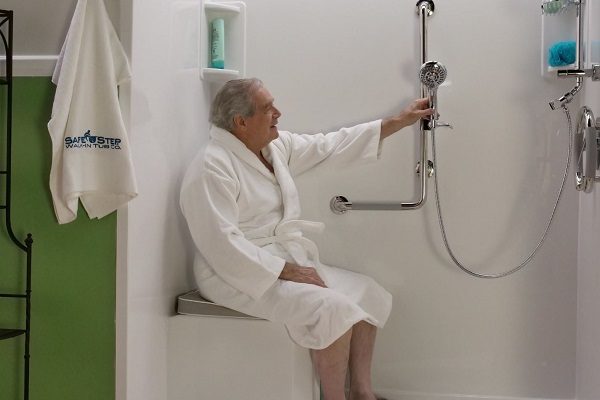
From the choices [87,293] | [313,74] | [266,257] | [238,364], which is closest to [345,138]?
[313,74]

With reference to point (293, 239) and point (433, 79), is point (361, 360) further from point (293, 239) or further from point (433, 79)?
point (433, 79)

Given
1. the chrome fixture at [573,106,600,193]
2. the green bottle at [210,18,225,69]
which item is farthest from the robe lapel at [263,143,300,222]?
the chrome fixture at [573,106,600,193]

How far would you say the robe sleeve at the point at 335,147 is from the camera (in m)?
3.01

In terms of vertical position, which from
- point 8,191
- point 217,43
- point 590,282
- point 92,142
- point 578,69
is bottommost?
point 590,282

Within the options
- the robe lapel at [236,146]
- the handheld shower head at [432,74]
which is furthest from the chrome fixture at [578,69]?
the robe lapel at [236,146]

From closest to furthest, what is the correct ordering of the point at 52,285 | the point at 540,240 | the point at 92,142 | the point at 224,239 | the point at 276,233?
the point at 92,142 → the point at 52,285 → the point at 224,239 → the point at 276,233 → the point at 540,240

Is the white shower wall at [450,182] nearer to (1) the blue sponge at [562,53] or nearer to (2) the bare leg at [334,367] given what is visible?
(1) the blue sponge at [562,53]

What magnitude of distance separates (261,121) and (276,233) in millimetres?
401

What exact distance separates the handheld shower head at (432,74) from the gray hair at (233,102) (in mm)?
613

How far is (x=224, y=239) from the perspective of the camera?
8.54 ft

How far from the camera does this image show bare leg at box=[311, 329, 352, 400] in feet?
8.73

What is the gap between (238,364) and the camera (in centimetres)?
271

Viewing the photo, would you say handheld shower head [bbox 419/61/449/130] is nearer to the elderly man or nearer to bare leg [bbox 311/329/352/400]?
the elderly man

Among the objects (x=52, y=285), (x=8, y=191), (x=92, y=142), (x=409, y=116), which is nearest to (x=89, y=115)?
(x=92, y=142)
